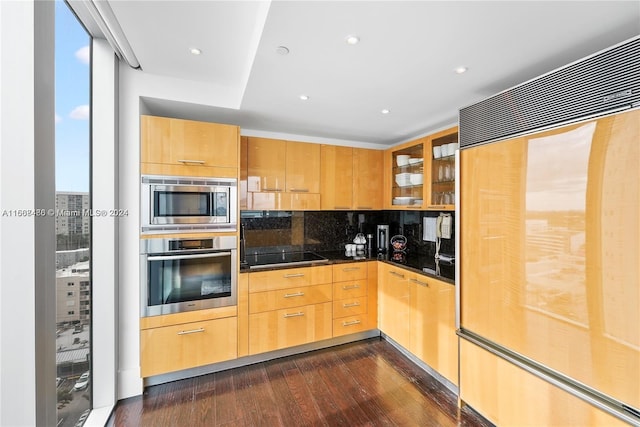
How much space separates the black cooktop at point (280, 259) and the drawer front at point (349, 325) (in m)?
0.65

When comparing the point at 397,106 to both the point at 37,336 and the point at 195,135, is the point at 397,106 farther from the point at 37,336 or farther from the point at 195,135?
the point at 37,336

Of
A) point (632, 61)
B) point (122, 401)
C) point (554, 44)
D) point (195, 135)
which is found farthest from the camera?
point (195, 135)

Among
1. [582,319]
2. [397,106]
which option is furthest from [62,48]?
[582,319]

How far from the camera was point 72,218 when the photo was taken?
160cm

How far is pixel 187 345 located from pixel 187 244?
0.82 metres

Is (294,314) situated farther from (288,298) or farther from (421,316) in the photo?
(421,316)

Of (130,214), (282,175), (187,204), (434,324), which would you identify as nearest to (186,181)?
(187,204)

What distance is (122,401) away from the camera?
204cm

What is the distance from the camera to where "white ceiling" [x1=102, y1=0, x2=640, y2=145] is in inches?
46.4

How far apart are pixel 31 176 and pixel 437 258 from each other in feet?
9.71

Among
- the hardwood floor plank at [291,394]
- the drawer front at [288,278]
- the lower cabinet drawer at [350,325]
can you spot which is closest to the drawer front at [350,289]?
the drawer front at [288,278]

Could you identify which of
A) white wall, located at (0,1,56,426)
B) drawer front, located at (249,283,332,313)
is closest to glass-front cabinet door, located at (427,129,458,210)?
drawer front, located at (249,283,332,313)

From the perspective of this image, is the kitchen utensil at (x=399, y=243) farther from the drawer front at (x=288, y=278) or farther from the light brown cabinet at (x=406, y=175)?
the drawer front at (x=288, y=278)

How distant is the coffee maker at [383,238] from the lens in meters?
3.38
